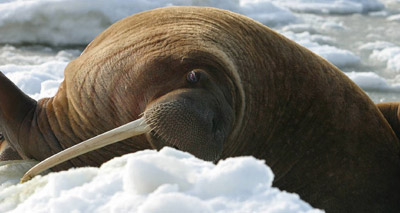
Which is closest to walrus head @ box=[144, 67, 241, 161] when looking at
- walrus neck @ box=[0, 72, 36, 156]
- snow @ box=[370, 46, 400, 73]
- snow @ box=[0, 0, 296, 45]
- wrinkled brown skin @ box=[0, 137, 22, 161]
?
walrus neck @ box=[0, 72, 36, 156]

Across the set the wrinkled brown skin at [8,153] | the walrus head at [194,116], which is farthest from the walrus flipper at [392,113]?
the wrinkled brown skin at [8,153]

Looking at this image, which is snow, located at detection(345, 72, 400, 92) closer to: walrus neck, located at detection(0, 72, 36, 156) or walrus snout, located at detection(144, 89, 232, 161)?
walrus neck, located at detection(0, 72, 36, 156)

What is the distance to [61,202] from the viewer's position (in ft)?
5.43

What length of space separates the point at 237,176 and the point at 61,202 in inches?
16.5

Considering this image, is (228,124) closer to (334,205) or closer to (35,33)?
(334,205)

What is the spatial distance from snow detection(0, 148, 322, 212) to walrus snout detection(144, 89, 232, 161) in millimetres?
1448

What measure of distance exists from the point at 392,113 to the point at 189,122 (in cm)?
214

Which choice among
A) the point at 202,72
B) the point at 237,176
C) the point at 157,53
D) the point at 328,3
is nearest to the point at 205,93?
the point at 202,72

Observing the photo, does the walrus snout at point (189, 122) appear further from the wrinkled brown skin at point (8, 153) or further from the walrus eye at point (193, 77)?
the wrinkled brown skin at point (8, 153)

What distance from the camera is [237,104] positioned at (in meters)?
3.79

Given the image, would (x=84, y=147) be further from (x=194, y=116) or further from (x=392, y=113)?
(x=392, y=113)

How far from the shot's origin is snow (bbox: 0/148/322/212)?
154 centimetres

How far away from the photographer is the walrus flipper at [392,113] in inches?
189

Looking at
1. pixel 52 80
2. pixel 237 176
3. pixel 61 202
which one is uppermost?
pixel 237 176
